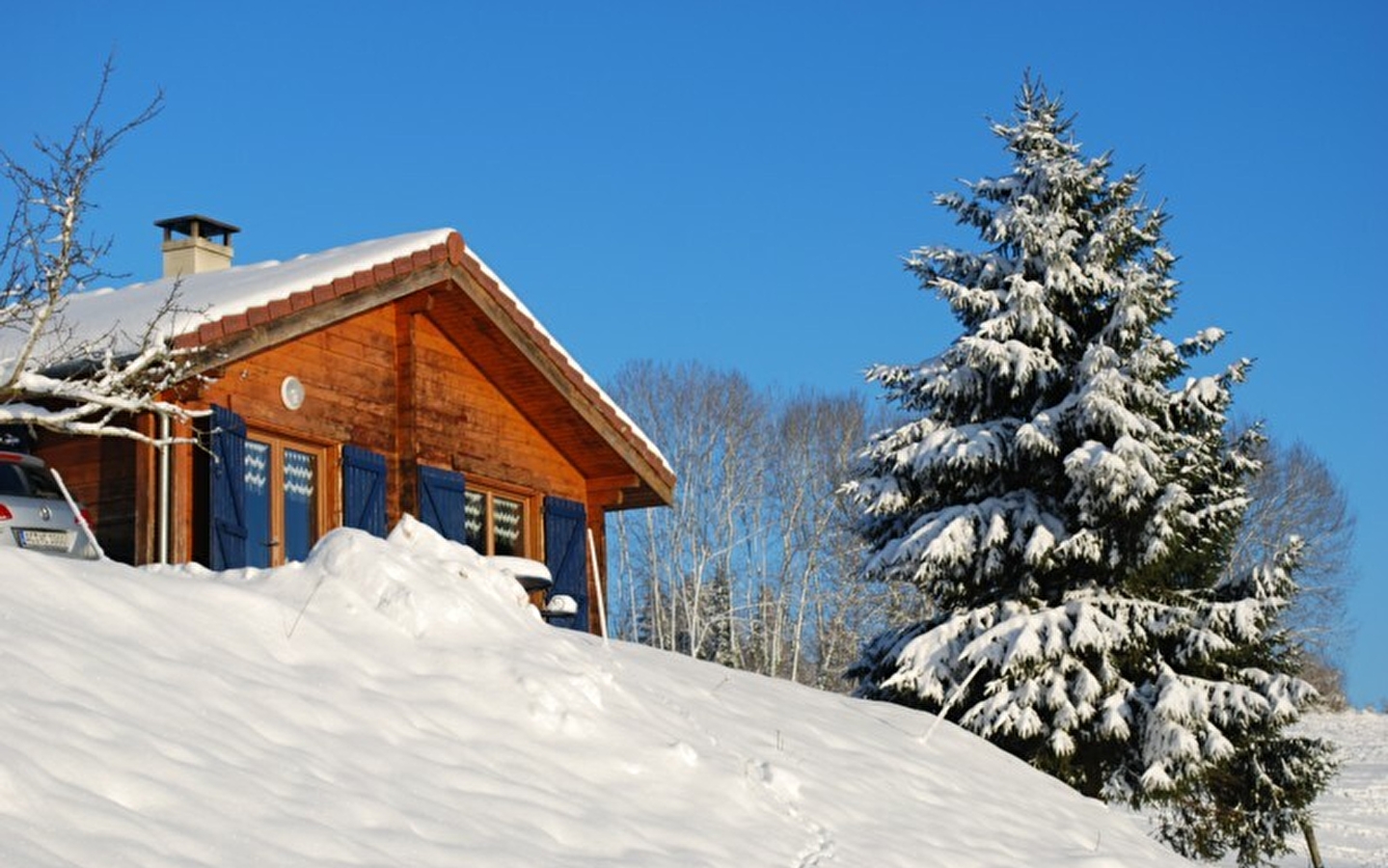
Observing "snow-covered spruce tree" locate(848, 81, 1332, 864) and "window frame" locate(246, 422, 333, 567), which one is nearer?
"window frame" locate(246, 422, 333, 567)

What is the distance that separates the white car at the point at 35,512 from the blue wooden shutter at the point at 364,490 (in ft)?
10.1

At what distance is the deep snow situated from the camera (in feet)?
19.9

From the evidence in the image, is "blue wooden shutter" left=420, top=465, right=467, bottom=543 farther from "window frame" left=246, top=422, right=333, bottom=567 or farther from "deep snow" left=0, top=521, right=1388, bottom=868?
"deep snow" left=0, top=521, right=1388, bottom=868

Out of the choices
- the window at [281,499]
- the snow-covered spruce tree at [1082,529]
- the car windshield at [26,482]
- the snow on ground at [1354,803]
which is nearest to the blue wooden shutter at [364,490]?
the window at [281,499]

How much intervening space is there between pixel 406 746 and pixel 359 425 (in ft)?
30.9

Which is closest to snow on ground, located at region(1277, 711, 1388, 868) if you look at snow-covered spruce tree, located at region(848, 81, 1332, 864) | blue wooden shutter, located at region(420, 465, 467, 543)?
snow-covered spruce tree, located at region(848, 81, 1332, 864)

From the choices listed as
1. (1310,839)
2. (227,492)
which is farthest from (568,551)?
(1310,839)

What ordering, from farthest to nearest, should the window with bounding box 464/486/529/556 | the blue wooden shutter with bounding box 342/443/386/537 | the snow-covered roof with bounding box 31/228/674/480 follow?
1. the window with bounding box 464/486/529/556
2. the blue wooden shutter with bounding box 342/443/386/537
3. the snow-covered roof with bounding box 31/228/674/480

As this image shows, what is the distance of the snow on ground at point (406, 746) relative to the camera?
607 cm

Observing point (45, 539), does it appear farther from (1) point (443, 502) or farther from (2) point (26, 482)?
(1) point (443, 502)

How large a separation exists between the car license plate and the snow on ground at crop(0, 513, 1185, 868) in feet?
12.2

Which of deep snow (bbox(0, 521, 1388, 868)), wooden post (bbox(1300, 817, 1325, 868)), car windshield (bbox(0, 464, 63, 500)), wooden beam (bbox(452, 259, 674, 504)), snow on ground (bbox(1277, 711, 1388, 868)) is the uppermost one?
wooden beam (bbox(452, 259, 674, 504))

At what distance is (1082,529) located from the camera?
693 inches

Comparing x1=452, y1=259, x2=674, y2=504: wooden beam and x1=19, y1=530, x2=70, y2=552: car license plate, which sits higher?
x1=452, y1=259, x2=674, y2=504: wooden beam
